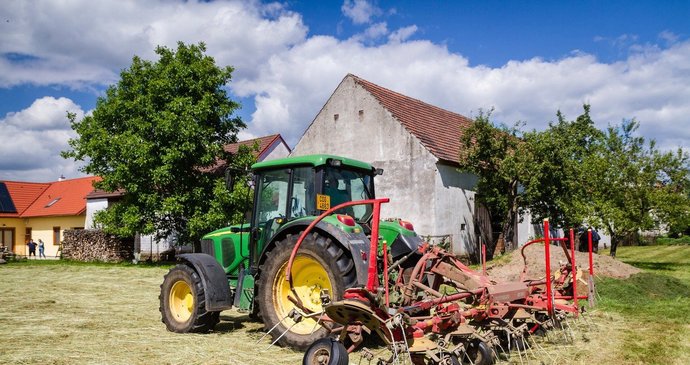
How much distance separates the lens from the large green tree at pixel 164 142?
1948 cm

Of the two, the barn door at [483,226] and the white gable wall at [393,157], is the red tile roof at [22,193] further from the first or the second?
the barn door at [483,226]

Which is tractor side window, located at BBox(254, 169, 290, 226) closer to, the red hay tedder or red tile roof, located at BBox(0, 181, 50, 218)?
the red hay tedder

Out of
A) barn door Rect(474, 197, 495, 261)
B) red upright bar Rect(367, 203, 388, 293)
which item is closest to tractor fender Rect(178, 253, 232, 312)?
red upright bar Rect(367, 203, 388, 293)

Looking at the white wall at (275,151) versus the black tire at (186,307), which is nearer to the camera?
the black tire at (186,307)

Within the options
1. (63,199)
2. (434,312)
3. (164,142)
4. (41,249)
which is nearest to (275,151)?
(164,142)

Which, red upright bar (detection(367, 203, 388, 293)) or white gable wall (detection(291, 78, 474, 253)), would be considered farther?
white gable wall (detection(291, 78, 474, 253))

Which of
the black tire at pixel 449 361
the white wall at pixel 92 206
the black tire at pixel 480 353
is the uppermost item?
the white wall at pixel 92 206

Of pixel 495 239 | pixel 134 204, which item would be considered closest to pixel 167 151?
pixel 134 204

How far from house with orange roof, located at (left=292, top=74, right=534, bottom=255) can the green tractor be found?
33.8 ft

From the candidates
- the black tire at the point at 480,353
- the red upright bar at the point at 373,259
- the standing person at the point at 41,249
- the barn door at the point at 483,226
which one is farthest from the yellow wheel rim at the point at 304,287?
the standing person at the point at 41,249

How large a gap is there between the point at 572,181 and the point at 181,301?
14.4 meters

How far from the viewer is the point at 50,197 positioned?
Answer: 3956 centimetres

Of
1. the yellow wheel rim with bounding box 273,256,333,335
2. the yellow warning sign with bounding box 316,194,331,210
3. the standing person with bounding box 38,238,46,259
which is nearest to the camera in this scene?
the yellow wheel rim with bounding box 273,256,333,335

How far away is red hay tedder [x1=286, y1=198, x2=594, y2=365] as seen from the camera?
15.4 feet
